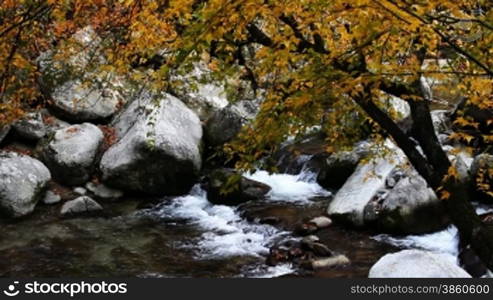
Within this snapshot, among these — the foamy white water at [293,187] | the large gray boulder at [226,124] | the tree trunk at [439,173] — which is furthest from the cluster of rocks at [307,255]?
the large gray boulder at [226,124]

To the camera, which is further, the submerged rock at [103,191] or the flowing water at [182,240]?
the submerged rock at [103,191]

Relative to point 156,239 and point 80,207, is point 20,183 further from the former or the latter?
point 156,239

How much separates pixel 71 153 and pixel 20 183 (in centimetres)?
208

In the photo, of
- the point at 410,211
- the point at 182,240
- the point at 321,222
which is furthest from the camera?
the point at 321,222

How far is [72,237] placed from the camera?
39.0ft

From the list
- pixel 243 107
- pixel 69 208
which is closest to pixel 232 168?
pixel 243 107

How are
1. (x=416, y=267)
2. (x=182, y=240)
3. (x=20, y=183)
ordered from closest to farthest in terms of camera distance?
(x=416, y=267), (x=182, y=240), (x=20, y=183)

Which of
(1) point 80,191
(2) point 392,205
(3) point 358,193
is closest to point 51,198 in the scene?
(1) point 80,191

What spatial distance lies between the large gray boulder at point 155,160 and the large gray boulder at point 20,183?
1770 millimetres

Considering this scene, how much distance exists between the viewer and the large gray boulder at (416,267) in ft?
21.0

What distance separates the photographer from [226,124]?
1666cm

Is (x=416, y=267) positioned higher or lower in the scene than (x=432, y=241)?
higher

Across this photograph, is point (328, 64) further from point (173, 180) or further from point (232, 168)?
point (232, 168)

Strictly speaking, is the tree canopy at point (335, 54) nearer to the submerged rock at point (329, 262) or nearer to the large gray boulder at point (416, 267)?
the large gray boulder at point (416, 267)
